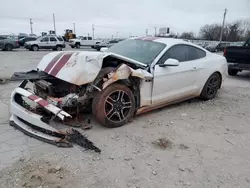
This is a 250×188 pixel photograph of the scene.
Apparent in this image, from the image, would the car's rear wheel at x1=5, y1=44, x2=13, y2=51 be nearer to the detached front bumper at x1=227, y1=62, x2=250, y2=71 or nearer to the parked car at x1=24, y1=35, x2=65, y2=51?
the parked car at x1=24, y1=35, x2=65, y2=51

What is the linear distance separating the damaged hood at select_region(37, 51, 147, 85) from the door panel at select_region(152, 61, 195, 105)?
1.62 feet

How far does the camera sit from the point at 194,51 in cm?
489

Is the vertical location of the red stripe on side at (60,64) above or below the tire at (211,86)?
above

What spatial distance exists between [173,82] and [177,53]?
2.11 ft

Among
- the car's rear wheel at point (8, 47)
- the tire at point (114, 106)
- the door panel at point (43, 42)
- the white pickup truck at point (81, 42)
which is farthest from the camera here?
the white pickup truck at point (81, 42)

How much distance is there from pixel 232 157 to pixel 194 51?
2.63 meters

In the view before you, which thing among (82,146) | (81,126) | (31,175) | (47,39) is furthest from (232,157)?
(47,39)

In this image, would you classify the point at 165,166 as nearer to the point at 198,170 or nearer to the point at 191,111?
the point at 198,170

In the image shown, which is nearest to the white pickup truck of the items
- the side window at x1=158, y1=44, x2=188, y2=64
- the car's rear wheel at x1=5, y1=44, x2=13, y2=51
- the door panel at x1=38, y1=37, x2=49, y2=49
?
the door panel at x1=38, y1=37, x2=49, y2=49

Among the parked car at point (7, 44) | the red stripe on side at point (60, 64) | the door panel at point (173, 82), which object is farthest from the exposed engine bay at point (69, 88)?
the parked car at point (7, 44)

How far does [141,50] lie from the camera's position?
438 centimetres

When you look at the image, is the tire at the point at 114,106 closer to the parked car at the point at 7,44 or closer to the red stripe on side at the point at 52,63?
the red stripe on side at the point at 52,63

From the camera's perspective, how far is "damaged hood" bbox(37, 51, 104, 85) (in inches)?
127

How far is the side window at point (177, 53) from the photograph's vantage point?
13.8 ft
